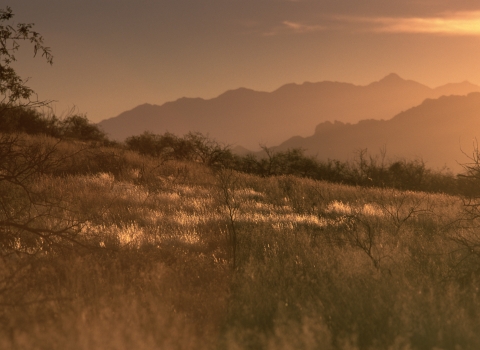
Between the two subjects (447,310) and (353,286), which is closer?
(447,310)

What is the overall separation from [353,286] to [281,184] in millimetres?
13299

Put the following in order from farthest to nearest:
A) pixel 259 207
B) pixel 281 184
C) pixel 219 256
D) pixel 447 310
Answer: pixel 281 184, pixel 259 207, pixel 219 256, pixel 447 310

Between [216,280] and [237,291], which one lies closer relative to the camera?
[237,291]

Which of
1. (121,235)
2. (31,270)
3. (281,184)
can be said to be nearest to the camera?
(31,270)

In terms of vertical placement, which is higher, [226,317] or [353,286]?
→ [353,286]

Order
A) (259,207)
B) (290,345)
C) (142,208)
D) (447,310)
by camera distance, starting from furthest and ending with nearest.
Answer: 1. (259,207)
2. (142,208)
3. (447,310)
4. (290,345)

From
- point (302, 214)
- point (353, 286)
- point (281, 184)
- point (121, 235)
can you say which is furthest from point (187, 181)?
point (353, 286)

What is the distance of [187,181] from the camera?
56.8ft

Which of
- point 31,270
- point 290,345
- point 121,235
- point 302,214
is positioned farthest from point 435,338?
point 302,214

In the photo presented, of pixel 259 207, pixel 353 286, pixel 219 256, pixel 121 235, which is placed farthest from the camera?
pixel 259 207

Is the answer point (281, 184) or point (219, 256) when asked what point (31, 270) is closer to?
point (219, 256)

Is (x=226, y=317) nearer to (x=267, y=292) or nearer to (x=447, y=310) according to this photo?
(x=267, y=292)

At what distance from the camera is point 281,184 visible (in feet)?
61.3

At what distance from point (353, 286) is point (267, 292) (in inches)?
38.1
